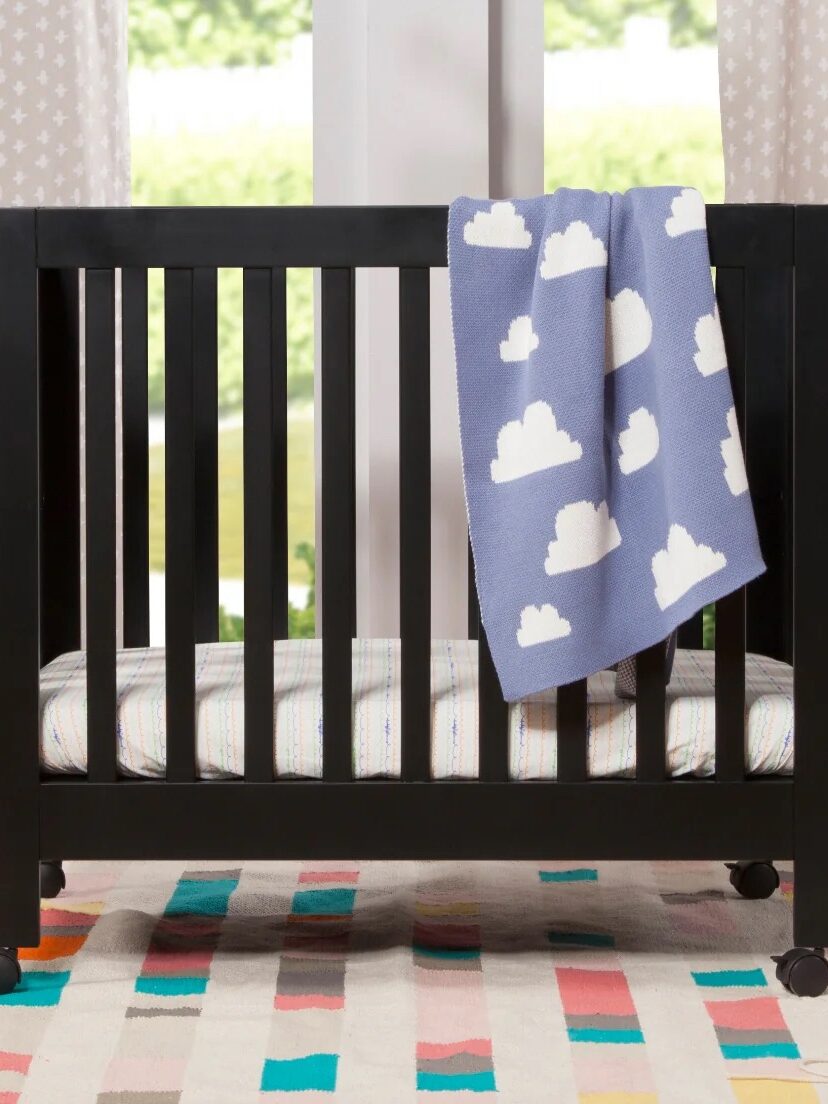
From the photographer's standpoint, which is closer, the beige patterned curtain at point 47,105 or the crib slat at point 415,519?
the crib slat at point 415,519

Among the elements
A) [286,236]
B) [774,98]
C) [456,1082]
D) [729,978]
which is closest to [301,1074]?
[456,1082]

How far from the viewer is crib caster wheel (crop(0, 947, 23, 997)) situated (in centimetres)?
118

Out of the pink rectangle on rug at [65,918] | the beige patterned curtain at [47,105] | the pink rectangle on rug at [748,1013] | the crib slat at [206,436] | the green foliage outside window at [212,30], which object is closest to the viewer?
the pink rectangle on rug at [748,1013]

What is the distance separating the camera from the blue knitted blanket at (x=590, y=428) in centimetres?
111

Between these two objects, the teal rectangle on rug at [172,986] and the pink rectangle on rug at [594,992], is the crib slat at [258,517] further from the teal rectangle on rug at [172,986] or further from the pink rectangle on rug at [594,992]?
the pink rectangle on rug at [594,992]

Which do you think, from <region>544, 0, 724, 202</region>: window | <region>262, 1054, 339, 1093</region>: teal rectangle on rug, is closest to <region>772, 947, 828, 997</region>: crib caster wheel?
<region>262, 1054, 339, 1093</region>: teal rectangle on rug

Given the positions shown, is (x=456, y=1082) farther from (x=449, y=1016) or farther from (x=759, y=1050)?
(x=759, y=1050)

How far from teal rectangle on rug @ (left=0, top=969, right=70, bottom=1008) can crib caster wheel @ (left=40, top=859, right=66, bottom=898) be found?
9.2 inches

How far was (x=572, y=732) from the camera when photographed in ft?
3.85

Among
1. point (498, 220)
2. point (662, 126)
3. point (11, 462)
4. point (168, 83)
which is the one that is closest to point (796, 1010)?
point (498, 220)

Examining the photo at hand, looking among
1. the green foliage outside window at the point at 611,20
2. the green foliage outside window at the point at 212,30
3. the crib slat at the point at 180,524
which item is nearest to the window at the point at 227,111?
the green foliage outside window at the point at 212,30

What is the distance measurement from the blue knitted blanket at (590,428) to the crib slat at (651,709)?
46mm

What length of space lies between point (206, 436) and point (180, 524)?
0.39 meters

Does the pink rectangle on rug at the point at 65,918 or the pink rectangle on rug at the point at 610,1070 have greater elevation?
the pink rectangle on rug at the point at 610,1070
